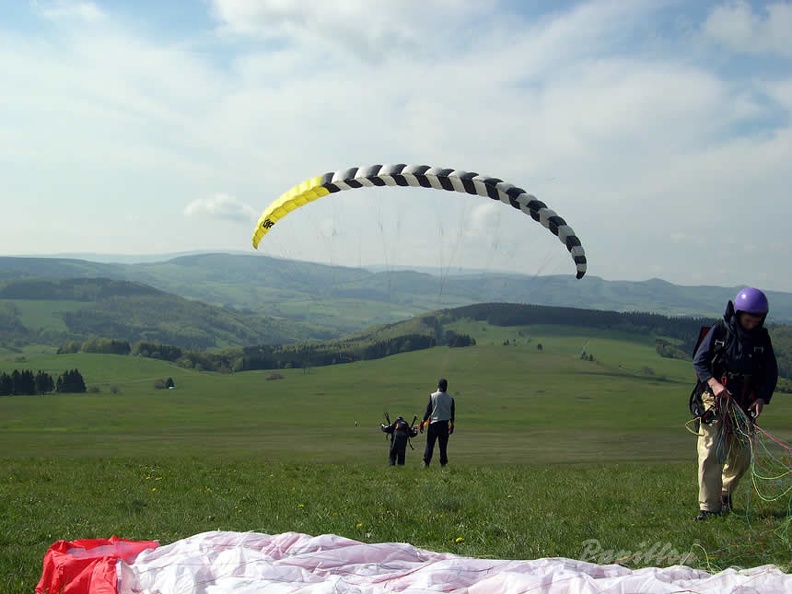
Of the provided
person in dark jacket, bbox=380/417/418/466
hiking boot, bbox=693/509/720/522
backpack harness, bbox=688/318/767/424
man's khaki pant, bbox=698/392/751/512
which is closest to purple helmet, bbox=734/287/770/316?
backpack harness, bbox=688/318/767/424

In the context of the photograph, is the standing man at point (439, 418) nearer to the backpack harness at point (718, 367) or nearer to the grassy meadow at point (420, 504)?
the grassy meadow at point (420, 504)

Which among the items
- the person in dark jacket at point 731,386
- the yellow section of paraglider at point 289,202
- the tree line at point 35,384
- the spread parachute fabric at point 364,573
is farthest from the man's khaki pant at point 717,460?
the tree line at point 35,384

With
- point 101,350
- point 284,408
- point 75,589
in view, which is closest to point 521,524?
point 75,589

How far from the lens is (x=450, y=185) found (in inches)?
619

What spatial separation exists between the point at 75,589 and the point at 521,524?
14.6ft

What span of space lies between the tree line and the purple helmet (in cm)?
11093

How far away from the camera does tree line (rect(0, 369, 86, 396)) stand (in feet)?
338

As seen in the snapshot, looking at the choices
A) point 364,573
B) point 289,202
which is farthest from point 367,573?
point 289,202

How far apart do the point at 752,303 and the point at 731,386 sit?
3.25 feet

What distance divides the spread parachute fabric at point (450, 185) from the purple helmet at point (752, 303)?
7792 mm

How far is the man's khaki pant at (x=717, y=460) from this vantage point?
8.23m

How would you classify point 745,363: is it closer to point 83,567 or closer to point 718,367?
point 718,367

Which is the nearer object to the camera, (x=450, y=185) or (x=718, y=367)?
(x=718, y=367)

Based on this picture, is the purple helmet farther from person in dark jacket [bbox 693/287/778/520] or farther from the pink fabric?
the pink fabric
